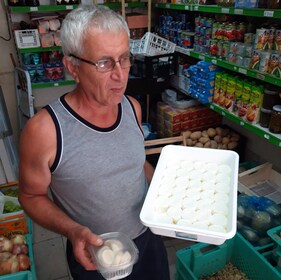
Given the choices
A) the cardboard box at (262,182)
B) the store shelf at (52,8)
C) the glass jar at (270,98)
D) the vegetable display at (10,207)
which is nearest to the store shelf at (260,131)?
the glass jar at (270,98)

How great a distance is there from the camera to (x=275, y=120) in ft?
6.31

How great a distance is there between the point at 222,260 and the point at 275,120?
3.26 ft

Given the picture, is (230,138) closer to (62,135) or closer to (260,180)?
(260,180)

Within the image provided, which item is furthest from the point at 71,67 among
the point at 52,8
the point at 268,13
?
the point at 52,8

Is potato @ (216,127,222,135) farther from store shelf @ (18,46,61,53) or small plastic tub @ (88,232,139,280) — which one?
small plastic tub @ (88,232,139,280)

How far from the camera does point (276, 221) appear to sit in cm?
203

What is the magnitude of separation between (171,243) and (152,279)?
3.66 feet

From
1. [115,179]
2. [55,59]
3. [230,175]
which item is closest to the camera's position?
[115,179]

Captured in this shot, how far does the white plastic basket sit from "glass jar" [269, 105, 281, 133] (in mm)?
1435

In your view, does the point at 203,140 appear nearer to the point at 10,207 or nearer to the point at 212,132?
the point at 212,132

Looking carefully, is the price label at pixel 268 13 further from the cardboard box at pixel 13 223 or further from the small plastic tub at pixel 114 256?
the cardboard box at pixel 13 223

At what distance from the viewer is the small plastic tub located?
89 cm

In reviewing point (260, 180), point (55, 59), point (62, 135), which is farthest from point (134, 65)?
point (62, 135)

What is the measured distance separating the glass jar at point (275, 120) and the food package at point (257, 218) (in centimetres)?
53
